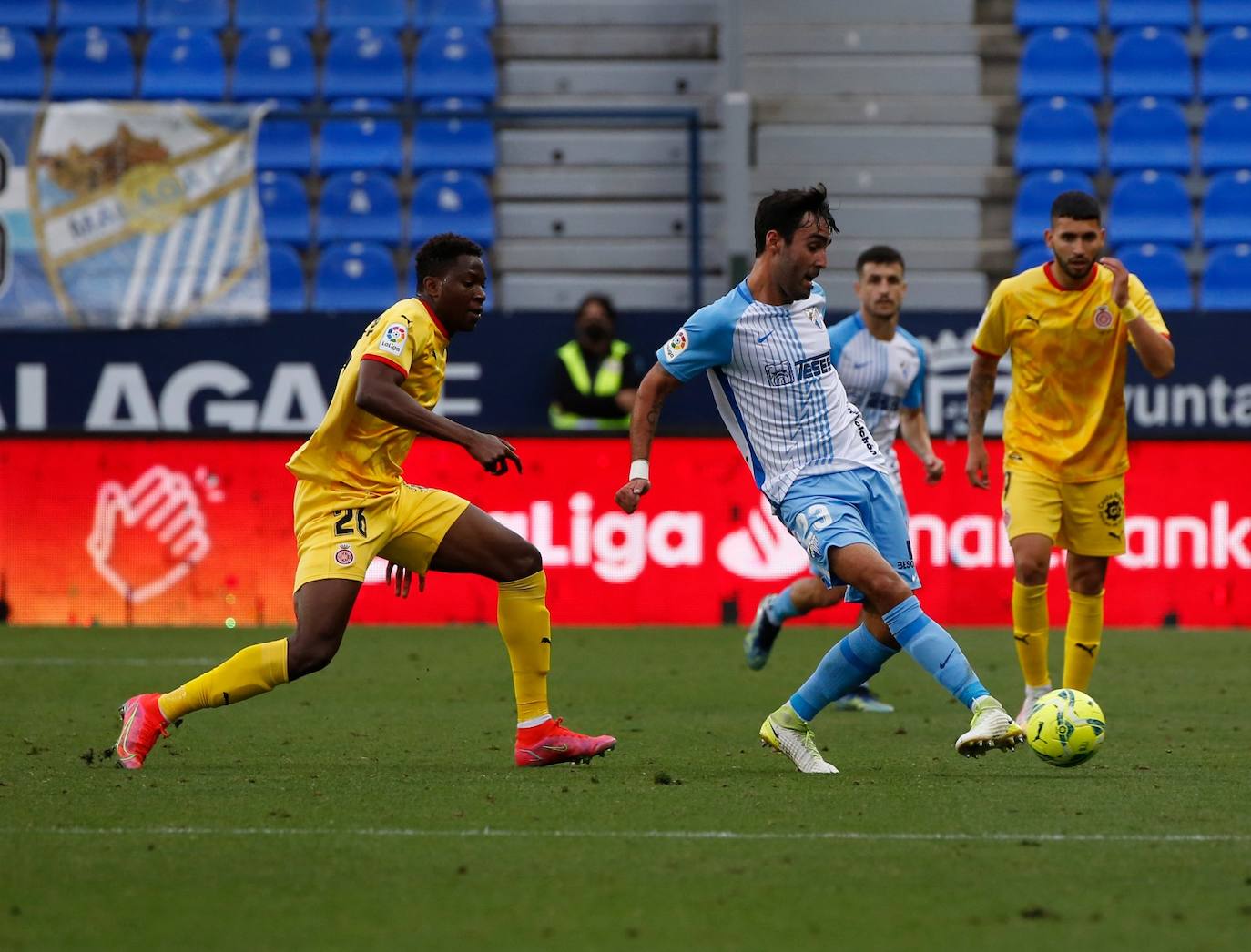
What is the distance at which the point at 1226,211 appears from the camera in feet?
54.6

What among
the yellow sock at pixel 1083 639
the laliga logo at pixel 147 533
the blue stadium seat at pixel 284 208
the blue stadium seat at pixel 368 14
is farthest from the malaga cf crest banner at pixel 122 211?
the yellow sock at pixel 1083 639

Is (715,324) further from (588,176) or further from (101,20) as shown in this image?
(101,20)

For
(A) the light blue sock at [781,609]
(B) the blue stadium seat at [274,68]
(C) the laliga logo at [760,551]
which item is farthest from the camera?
(B) the blue stadium seat at [274,68]

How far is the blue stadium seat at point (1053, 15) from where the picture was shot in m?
17.6

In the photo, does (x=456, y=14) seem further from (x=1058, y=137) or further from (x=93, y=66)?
(x=1058, y=137)

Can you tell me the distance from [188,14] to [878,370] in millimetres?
10642

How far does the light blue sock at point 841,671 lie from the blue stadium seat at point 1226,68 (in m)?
12.0

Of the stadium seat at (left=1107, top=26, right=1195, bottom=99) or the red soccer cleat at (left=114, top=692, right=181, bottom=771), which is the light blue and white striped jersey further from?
the stadium seat at (left=1107, top=26, right=1195, bottom=99)

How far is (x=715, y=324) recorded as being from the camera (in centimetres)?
681

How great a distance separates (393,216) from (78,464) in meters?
4.58

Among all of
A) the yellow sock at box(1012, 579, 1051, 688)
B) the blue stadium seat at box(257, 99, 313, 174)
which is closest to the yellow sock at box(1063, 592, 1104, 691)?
the yellow sock at box(1012, 579, 1051, 688)

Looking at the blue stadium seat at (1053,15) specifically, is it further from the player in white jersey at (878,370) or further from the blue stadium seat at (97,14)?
the player in white jersey at (878,370)

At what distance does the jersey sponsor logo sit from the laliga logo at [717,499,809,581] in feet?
19.2

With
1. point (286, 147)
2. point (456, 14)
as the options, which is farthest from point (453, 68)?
point (286, 147)
